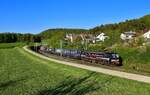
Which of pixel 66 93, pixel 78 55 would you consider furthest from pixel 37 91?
pixel 78 55

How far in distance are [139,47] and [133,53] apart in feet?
10.6

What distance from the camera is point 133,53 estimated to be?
2042 inches

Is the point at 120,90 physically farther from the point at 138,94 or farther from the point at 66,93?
the point at 66,93

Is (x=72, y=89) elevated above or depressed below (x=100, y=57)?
above

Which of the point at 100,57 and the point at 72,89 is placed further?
the point at 100,57

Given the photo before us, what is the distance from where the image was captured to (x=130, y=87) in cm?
2228

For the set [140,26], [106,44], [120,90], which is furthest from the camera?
[140,26]

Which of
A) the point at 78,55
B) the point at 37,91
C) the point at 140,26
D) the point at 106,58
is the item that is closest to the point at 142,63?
the point at 106,58

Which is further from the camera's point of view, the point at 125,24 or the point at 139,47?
the point at 125,24

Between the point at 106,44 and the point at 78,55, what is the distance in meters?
9.78

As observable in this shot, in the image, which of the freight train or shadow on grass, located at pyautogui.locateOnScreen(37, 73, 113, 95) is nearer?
shadow on grass, located at pyautogui.locateOnScreen(37, 73, 113, 95)

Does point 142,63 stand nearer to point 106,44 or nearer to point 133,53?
point 133,53

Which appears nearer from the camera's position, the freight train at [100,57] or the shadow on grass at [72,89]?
the shadow on grass at [72,89]

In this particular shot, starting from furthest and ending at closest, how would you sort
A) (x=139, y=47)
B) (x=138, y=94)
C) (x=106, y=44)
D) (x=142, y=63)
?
(x=106, y=44) → (x=139, y=47) → (x=142, y=63) → (x=138, y=94)
